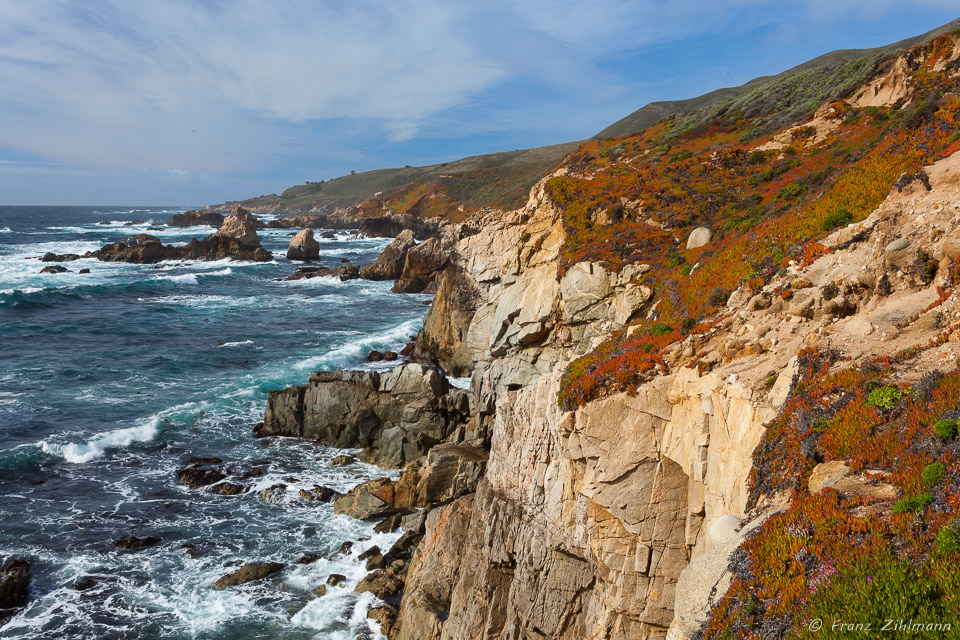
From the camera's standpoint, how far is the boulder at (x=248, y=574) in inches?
747

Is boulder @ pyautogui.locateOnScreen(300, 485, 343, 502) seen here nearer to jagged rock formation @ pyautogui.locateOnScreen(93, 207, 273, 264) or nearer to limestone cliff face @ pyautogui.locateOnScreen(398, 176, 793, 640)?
limestone cliff face @ pyautogui.locateOnScreen(398, 176, 793, 640)

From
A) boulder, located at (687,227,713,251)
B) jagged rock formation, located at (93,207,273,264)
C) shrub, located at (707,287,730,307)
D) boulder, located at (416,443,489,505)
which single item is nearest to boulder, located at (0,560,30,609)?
boulder, located at (416,443,489,505)

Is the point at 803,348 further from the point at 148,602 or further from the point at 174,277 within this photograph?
the point at 174,277

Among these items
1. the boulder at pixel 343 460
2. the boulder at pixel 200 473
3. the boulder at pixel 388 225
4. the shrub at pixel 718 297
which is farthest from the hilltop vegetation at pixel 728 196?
the boulder at pixel 388 225

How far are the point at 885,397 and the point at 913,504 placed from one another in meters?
2.34

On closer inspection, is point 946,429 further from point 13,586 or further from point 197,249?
point 197,249

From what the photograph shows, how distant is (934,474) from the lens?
246 inches

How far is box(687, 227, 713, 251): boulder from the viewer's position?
24375 millimetres

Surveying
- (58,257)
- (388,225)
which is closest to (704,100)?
(388,225)

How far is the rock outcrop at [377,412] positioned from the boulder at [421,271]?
38570 millimetres

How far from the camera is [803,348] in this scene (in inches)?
397

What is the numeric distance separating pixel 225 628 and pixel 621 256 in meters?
22.2

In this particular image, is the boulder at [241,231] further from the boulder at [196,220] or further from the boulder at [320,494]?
the boulder at [320,494]

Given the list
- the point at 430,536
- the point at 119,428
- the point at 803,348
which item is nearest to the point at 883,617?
the point at 803,348
